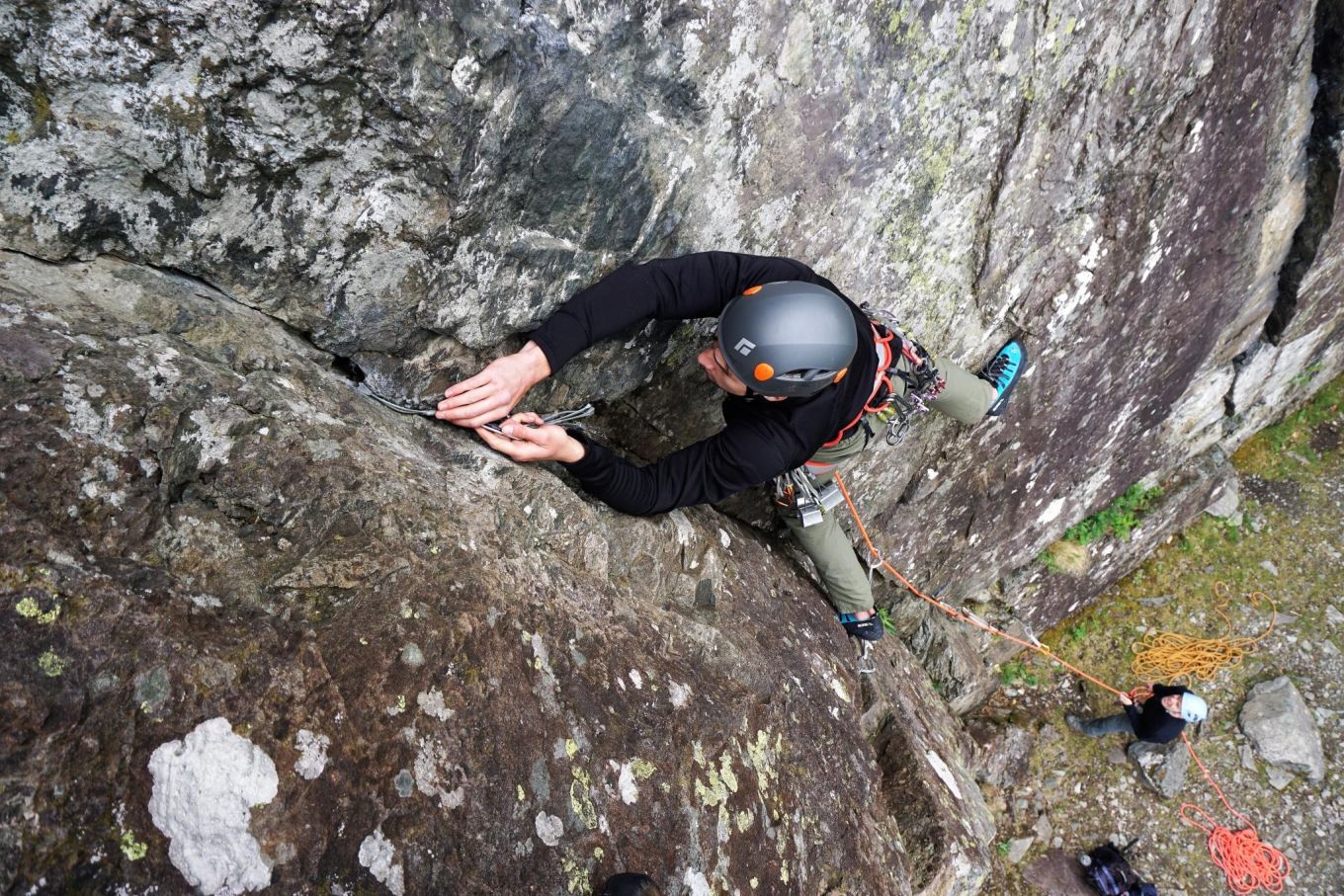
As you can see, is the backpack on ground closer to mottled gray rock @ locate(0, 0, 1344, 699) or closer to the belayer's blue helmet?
the belayer's blue helmet

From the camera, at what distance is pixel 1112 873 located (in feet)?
25.0

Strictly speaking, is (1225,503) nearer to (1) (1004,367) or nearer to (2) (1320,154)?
(2) (1320,154)

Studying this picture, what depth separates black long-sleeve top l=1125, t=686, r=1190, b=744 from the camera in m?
7.97

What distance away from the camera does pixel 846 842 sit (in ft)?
13.5

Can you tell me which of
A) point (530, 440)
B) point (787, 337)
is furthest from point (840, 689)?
point (530, 440)

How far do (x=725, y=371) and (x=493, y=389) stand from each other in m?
1.13

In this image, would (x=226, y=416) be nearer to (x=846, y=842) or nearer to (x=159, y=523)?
(x=159, y=523)

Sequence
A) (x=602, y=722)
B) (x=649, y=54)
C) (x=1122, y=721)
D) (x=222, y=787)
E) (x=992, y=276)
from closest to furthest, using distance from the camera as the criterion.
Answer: (x=222, y=787)
(x=602, y=722)
(x=649, y=54)
(x=992, y=276)
(x=1122, y=721)

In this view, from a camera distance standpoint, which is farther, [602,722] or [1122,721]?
[1122,721]

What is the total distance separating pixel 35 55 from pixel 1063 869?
9.34 m

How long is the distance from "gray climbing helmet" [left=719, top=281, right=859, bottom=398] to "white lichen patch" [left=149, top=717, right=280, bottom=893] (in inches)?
97.7

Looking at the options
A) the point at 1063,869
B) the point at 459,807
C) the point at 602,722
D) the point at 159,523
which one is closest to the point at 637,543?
the point at 602,722

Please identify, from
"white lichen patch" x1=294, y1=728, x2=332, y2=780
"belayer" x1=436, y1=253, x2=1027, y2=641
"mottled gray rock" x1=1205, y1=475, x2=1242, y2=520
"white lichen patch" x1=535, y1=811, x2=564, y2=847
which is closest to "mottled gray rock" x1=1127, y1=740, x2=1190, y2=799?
"mottled gray rock" x1=1205, y1=475, x2=1242, y2=520

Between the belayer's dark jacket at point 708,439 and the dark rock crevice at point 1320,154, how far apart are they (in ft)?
17.2
